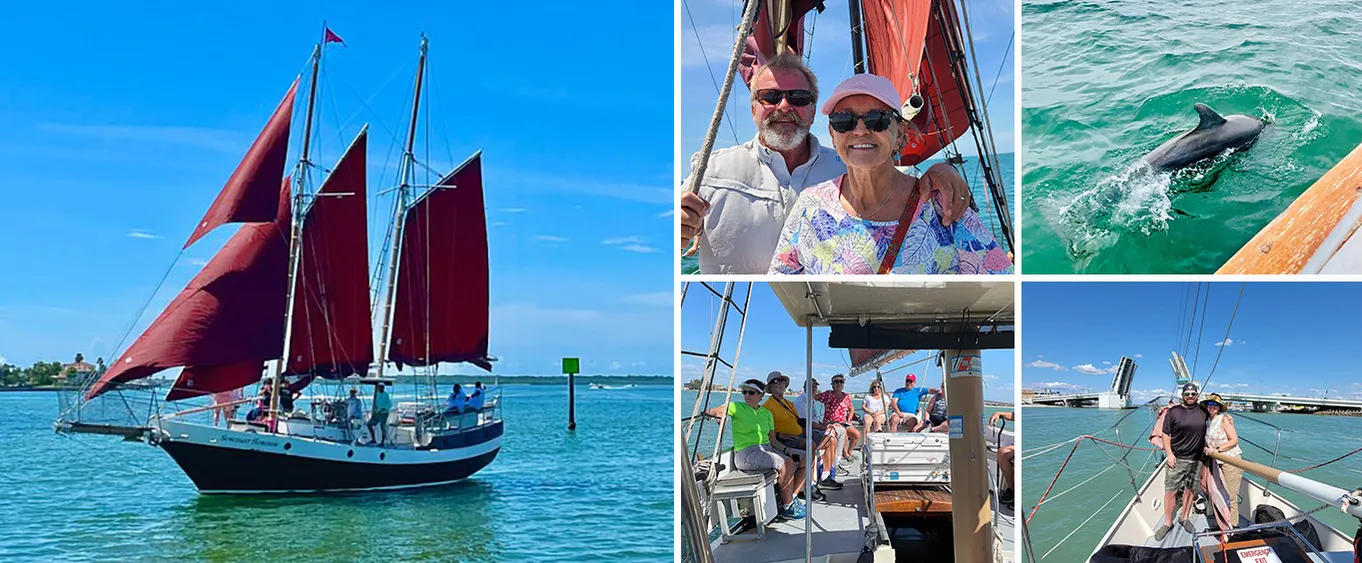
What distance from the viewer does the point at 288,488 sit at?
24844mm

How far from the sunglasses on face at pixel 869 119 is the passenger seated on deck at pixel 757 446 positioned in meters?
1.95

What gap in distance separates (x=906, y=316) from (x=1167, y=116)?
0.73 metres

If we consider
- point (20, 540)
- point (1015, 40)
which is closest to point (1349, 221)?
point (1015, 40)

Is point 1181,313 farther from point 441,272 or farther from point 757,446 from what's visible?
point 441,272

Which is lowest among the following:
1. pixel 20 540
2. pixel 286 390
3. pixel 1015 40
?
pixel 20 540

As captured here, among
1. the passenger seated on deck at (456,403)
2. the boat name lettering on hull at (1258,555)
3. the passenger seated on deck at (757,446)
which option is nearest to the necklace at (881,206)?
the boat name lettering on hull at (1258,555)

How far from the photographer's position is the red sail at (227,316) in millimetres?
21688

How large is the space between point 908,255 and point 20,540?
30182 mm

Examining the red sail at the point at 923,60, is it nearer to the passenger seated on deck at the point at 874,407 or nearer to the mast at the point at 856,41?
the mast at the point at 856,41

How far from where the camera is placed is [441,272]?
24016mm

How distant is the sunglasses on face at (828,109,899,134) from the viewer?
202 centimetres

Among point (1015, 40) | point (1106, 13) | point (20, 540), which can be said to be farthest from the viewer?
point (20, 540)

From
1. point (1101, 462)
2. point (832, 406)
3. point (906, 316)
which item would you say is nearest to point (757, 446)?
point (832, 406)

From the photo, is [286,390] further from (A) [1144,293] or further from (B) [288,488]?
(A) [1144,293]
